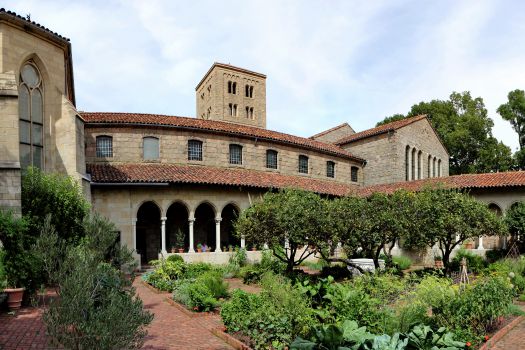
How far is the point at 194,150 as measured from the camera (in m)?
27.9

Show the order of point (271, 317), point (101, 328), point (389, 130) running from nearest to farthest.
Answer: point (101, 328) → point (271, 317) → point (389, 130)

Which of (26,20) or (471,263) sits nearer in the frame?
(26,20)

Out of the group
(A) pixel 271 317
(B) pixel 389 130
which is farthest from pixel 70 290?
(B) pixel 389 130

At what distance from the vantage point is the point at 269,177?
28.8 meters

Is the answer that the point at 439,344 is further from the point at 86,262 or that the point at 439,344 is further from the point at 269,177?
the point at 269,177

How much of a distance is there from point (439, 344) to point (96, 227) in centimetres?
631

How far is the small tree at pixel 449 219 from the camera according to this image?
699 inches

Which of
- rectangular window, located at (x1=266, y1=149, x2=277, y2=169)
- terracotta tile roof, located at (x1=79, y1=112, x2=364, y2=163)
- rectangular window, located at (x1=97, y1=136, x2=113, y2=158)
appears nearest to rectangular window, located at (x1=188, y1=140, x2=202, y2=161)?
terracotta tile roof, located at (x1=79, y1=112, x2=364, y2=163)

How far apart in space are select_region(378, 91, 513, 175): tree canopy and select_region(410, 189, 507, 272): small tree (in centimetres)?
3128

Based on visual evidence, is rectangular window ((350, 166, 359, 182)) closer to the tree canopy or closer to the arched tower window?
the tree canopy

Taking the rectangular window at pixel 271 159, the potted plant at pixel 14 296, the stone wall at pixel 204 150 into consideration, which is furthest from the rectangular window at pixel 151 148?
the potted plant at pixel 14 296

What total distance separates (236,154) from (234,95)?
3073 cm

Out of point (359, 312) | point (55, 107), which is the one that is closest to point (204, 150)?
point (55, 107)

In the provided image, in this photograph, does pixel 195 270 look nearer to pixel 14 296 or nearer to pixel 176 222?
pixel 14 296
